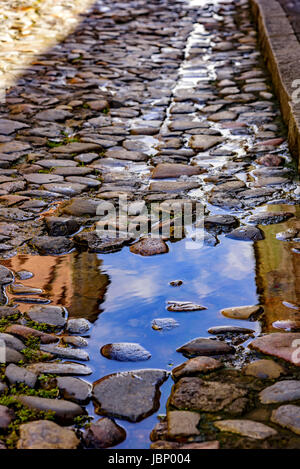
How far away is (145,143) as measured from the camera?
165 inches

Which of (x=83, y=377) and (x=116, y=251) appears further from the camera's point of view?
(x=116, y=251)

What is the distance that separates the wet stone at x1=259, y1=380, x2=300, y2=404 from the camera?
1749 millimetres

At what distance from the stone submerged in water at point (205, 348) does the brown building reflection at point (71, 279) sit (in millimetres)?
352

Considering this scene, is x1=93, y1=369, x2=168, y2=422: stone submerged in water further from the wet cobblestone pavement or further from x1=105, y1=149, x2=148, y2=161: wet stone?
x1=105, y1=149, x2=148, y2=161: wet stone

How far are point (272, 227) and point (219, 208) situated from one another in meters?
0.34

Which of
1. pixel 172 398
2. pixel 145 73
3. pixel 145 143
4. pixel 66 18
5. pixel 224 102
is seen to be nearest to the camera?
pixel 172 398

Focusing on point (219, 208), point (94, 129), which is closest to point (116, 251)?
point (219, 208)

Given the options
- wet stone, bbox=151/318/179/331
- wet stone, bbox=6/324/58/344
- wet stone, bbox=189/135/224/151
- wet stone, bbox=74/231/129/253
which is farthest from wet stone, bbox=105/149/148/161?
wet stone, bbox=6/324/58/344

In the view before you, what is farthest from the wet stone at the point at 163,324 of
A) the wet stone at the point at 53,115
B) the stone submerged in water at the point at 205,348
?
the wet stone at the point at 53,115

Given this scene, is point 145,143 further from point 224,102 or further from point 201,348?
point 201,348

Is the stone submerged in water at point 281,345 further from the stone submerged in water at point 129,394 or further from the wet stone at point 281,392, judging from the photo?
the stone submerged in water at point 129,394

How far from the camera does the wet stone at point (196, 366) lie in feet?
6.21

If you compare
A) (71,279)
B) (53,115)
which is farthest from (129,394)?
(53,115)
